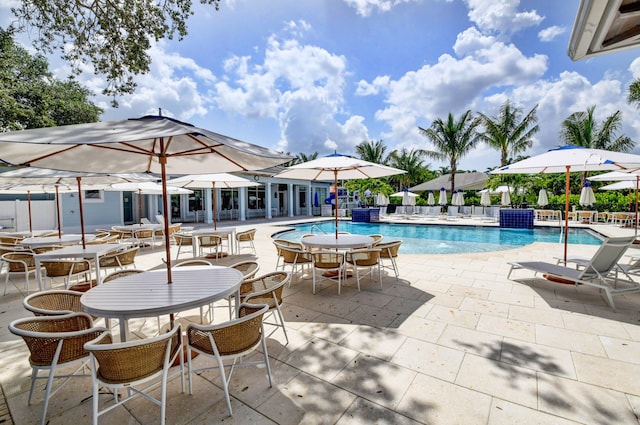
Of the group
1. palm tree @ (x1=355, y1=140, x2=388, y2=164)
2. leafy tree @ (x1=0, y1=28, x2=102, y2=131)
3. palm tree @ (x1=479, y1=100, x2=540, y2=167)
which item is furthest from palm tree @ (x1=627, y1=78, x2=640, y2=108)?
leafy tree @ (x1=0, y1=28, x2=102, y2=131)

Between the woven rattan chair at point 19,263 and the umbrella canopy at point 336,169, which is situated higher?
the umbrella canopy at point 336,169

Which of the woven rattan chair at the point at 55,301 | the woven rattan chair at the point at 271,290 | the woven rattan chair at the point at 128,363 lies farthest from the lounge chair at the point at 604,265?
the woven rattan chair at the point at 55,301

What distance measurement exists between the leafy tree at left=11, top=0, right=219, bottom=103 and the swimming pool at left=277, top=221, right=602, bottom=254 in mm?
6728

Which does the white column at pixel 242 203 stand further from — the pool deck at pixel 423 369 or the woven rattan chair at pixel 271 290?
the woven rattan chair at pixel 271 290

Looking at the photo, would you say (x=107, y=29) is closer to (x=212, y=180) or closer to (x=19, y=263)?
(x=212, y=180)

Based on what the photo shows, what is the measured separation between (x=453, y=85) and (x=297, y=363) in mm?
17391

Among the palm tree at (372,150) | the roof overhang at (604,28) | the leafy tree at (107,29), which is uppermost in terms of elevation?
the palm tree at (372,150)

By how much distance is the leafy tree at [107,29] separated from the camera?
22.1 feet

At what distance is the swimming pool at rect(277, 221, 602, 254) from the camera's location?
34.9 ft

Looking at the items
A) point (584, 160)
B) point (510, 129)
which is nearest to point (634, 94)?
point (510, 129)

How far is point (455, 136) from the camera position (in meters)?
23.2

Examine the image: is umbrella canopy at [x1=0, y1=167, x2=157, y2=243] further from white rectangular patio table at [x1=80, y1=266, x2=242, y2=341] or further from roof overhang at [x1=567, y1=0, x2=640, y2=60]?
roof overhang at [x1=567, y1=0, x2=640, y2=60]

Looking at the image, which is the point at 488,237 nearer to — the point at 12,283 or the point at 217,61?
the point at 217,61

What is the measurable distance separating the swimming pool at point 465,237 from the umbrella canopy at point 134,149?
554cm
